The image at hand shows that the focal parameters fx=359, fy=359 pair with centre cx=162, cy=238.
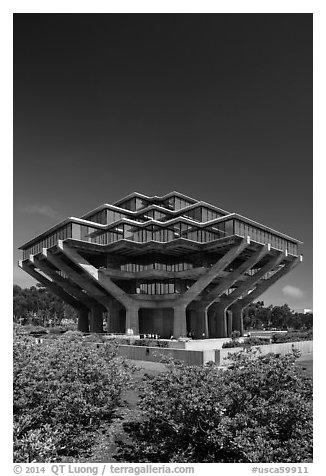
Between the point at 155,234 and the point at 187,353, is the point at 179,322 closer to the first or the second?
the point at 155,234

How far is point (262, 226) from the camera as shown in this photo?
4853 centimetres

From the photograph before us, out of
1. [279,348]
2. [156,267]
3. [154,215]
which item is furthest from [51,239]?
[279,348]

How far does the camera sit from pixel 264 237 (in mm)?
48875

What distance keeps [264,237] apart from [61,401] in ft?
136

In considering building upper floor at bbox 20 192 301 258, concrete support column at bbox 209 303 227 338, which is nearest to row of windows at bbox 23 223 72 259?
building upper floor at bbox 20 192 301 258

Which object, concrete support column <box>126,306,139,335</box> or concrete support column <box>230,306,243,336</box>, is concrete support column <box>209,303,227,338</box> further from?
concrete support column <box>126,306,139,335</box>

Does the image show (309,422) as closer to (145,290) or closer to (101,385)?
(101,385)

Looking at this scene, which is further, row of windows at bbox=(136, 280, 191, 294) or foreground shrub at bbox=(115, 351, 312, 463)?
row of windows at bbox=(136, 280, 191, 294)

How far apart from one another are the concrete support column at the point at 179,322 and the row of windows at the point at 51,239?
17.9m

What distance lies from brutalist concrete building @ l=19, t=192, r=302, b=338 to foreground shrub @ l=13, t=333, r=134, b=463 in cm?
3303

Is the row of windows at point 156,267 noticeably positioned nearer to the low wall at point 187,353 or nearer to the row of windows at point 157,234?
the row of windows at point 157,234

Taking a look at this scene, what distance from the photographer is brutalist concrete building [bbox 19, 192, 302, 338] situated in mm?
47031
